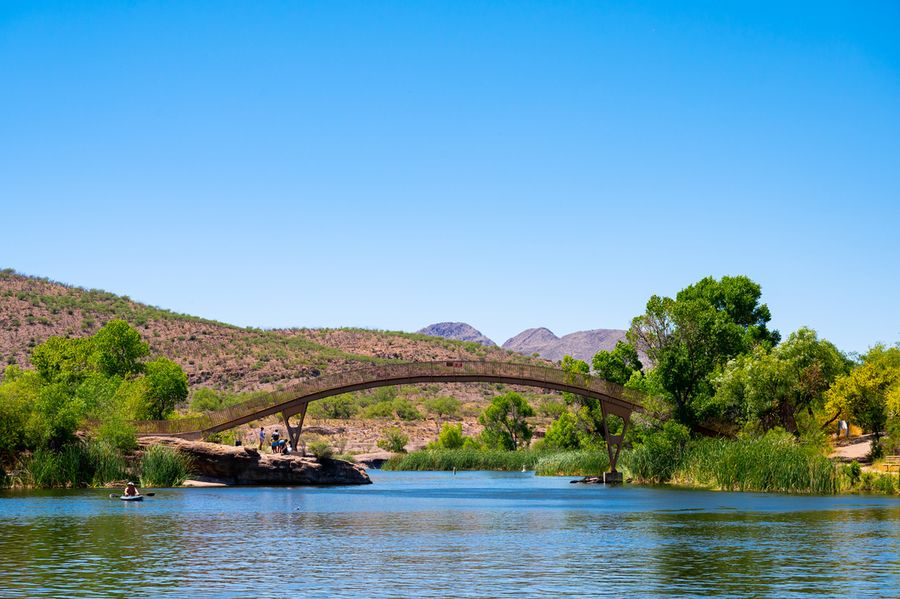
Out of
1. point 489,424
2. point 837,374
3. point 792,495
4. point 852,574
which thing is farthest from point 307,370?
point 852,574

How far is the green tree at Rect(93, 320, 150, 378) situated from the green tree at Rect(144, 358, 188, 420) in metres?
1.81

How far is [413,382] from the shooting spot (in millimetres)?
76375

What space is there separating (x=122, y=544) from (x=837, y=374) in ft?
174

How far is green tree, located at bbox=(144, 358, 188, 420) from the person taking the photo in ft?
305

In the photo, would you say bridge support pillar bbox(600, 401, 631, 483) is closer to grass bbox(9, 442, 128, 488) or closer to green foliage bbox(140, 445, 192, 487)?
green foliage bbox(140, 445, 192, 487)

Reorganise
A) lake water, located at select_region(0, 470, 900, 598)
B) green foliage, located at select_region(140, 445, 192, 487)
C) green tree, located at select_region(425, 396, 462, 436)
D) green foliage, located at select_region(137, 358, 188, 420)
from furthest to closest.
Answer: green tree, located at select_region(425, 396, 462, 436)
green foliage, located at select_region(137, 358, 188, 420)
green foliage, located at select_region(140, 445, 192, 487)
lake water, located at select_region(0, 470, 900, 598)

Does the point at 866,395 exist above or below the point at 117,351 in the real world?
below

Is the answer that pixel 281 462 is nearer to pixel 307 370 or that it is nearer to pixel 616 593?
pixel 616 593

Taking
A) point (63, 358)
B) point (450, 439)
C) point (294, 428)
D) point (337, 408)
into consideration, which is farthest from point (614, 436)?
point (337, 408)

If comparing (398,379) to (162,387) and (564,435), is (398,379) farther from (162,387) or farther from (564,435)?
(564,435)

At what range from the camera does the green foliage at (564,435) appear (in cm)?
10888

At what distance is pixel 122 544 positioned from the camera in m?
33.4

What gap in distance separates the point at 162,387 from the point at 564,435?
40.5 metres

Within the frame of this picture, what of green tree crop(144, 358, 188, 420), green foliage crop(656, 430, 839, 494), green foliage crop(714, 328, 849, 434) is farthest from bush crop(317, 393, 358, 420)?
green foliage crop(656, 430, 839, 494)
